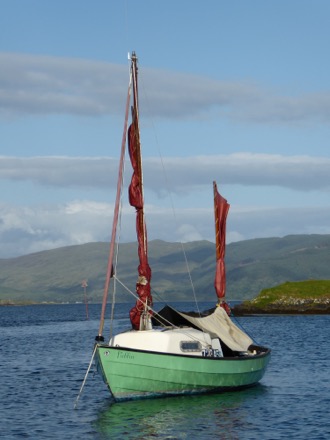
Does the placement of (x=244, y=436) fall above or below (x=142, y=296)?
below

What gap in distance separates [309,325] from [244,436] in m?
96.8

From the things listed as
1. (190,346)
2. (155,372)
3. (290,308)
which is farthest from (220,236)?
(290,308)

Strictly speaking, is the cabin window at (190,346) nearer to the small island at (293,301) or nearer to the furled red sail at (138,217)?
the furled red sail at (138,217)

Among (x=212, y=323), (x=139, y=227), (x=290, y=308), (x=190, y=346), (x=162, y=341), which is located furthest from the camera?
(x=290, y=308)

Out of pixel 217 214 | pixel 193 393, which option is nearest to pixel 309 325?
pixel 217 214

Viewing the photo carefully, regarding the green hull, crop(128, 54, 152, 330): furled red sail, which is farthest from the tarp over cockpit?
the green hull

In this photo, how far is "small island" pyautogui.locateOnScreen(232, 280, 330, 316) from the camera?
178m

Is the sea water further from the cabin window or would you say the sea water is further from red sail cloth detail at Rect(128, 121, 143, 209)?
red sail cloth detail at Rect(128, 121, 143, 209)

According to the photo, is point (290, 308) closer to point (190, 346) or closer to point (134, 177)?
point (190, 346)

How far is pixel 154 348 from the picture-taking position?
43.7m

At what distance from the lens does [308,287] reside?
7475 inches

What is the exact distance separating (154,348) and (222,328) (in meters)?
8.73

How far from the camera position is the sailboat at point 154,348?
43.0m

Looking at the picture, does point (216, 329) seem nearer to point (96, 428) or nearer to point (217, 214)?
point (217, 214)
